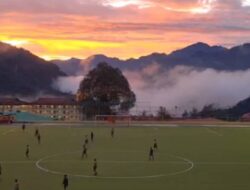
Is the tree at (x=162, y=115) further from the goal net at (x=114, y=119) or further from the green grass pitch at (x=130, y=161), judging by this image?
the green grass pitch at (x=130, y=161)

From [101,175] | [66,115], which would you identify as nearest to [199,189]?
[101,175]

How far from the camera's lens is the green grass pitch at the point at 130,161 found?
111ft

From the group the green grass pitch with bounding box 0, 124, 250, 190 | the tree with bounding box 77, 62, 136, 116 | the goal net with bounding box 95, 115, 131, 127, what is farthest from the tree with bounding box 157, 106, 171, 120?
the green grass pitch with bounding box 0, 124, 250, 190

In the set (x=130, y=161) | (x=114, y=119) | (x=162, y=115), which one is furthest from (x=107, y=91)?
(x=130, y=161)

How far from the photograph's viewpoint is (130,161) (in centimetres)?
4316

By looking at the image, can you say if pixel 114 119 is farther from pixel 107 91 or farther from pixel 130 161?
pixel 130 161

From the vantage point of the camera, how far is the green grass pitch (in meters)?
33.8

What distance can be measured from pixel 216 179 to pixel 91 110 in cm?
7388

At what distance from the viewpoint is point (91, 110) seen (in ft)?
355

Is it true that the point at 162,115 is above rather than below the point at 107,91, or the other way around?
below

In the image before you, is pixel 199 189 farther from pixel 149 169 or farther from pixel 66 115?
pixel 66 115

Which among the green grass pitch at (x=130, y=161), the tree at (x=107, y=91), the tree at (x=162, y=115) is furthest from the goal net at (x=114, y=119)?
the green grass pitch at (x=130, y=161)

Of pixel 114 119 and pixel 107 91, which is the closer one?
pixel 114 119

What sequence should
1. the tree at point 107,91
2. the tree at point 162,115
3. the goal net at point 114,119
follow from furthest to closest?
the tree at point 107,91
the tree at point 162,115
the goal net at point 114,119
